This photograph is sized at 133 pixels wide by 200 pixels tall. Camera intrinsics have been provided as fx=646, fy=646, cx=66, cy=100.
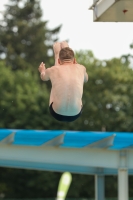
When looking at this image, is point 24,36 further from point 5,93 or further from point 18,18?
point 5,93

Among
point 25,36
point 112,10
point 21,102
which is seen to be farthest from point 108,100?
point 112,10

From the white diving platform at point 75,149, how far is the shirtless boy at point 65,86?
475 centimetres

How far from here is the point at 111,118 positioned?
117 ft

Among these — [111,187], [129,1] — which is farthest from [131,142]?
[111,187]

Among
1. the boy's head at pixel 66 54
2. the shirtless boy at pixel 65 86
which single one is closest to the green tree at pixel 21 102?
the shirtless boy at pixel 65 86

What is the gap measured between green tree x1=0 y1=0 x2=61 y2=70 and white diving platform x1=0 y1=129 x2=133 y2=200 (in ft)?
102

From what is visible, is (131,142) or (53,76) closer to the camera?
(53,76)

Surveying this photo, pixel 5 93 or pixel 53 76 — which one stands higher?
pixel 53 76

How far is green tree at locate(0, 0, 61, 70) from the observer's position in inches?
1854

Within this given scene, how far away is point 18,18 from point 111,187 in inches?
781

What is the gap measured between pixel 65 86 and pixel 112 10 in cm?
208

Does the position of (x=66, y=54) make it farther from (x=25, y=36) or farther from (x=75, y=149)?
(x=25, y=36)

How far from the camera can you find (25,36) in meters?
48.2

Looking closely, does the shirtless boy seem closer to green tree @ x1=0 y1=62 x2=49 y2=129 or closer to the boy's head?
the boy's head
